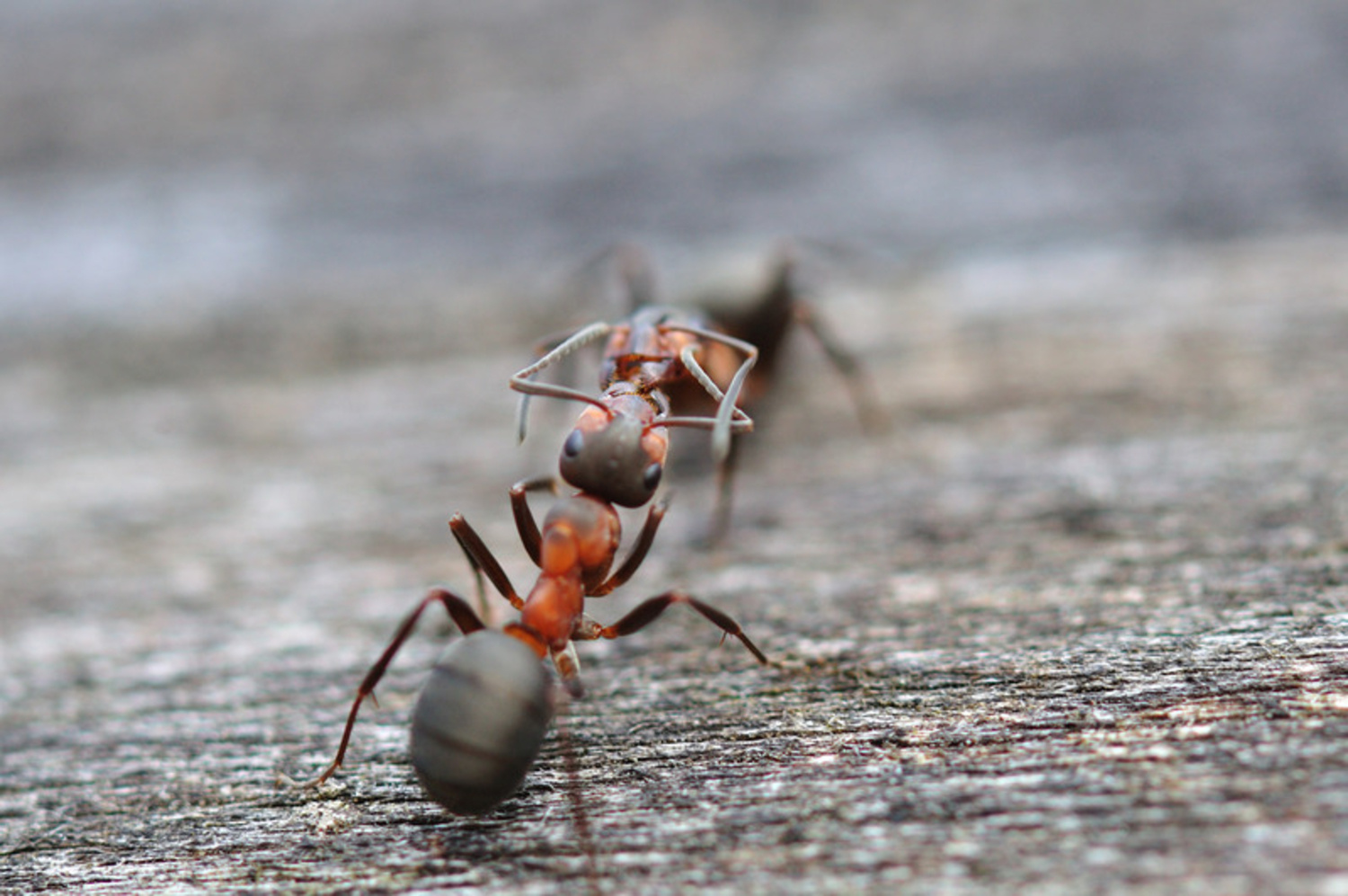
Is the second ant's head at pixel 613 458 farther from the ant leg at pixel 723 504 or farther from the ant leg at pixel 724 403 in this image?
the ant leg at pixel 723 504

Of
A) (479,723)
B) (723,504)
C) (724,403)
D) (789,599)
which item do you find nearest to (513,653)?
(479,723)

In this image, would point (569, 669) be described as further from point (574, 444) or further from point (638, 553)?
point (574, 444)

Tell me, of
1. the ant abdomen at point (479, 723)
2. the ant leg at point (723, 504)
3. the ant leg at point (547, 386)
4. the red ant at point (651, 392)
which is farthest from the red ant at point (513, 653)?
the ant leg at point (723, 504)

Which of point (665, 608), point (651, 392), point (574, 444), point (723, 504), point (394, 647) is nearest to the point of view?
point (394, 647)

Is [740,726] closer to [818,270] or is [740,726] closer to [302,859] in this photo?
[302,859]

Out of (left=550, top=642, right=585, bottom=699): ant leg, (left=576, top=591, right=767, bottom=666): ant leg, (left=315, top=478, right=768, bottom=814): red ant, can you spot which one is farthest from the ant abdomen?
(left=576, top=591, right=767, bottom=666): ant leg

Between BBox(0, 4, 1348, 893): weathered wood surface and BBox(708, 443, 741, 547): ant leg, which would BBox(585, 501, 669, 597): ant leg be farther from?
BBox(708, 443, 741, 547): ant leg
